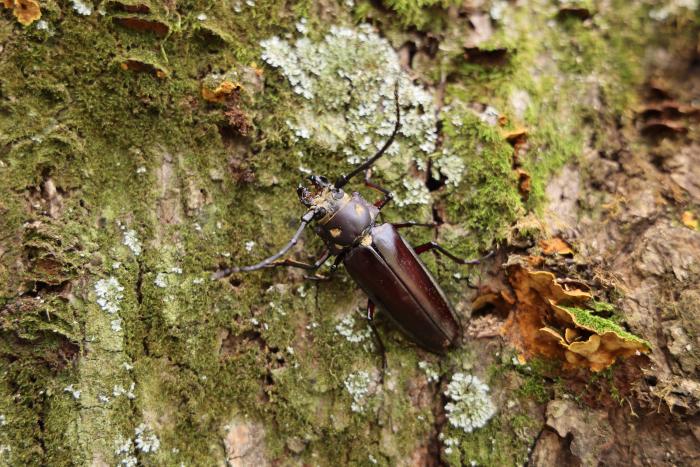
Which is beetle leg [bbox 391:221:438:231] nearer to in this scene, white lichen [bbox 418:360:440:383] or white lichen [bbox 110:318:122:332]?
white lichen [bbox 418:360:440:383]

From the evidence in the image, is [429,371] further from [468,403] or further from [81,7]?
[81,7]

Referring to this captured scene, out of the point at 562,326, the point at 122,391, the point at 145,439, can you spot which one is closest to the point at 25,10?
the point at 122,391

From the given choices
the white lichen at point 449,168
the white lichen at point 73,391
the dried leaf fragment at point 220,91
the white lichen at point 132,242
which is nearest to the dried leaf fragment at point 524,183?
the white lichen at point 449,168

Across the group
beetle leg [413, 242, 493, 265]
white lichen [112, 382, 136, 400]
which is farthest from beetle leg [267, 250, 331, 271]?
white lichen [112, 382, 136, 400]

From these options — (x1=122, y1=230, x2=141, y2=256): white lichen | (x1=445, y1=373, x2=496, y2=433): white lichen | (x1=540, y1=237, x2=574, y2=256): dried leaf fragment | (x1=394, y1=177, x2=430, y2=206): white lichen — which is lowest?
(x1=445, y1=373, x2=496, y2=433): white lichen

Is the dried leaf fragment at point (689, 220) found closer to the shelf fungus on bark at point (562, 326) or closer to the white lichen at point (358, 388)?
the shelf fungus on bark at point (562, 326)

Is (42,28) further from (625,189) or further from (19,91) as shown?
(625,189)

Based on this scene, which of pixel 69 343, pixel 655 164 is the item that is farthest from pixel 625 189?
pixel 69 343
